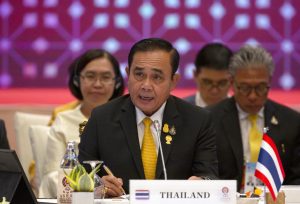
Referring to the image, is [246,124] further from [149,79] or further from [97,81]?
[149,79]

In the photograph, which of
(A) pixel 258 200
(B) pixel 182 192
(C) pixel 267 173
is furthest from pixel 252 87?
(B) pixel 182 192

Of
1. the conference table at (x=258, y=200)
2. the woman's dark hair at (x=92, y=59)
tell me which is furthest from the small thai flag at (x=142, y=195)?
the woman's dark hair at (x=92, y=59)

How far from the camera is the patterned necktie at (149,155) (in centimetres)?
447

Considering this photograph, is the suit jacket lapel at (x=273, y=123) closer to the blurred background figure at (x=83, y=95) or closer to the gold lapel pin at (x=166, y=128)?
the blurred background figure at (x=83, y=95)

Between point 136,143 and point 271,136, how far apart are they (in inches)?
56.8

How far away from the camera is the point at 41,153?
610cm

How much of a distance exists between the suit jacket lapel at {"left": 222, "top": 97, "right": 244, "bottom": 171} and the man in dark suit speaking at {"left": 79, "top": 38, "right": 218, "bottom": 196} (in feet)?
3.36

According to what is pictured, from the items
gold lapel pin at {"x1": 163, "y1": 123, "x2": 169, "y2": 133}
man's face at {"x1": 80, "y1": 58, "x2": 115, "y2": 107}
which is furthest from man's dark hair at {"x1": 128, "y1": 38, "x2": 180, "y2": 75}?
man's face at {"x1": 80, "y1": 58, "x2": 115, "y2": 107}

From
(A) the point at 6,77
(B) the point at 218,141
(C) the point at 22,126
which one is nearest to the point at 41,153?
(C) the point at 22,126

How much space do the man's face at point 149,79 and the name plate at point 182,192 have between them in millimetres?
1070

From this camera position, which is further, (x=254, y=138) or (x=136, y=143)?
(x=254, y=138)

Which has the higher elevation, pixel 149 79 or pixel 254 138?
pixel 149 79

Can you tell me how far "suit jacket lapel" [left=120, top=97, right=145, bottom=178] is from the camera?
444cm

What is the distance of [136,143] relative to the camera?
176 inches
